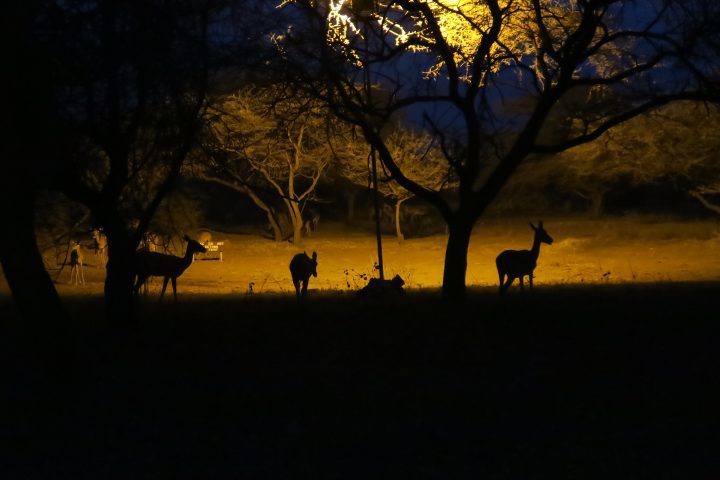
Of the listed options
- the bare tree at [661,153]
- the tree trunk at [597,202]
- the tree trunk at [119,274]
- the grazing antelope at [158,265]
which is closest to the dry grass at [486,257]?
the bare tree at [661,153]

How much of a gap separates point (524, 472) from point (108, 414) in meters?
3.57

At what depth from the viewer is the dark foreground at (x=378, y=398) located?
6.40 metres

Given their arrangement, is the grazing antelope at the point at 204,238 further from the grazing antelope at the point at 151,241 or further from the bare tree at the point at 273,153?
the grazing antelope at the point at 151,241

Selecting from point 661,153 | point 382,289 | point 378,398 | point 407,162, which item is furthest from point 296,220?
point 378,398

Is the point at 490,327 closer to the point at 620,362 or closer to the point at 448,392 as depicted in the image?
the point at 620,362

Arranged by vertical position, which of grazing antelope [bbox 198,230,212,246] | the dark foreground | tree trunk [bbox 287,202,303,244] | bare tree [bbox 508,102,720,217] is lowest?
the dark foreground

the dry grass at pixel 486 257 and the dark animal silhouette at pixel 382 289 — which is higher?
the dry grass at pixel 486 257

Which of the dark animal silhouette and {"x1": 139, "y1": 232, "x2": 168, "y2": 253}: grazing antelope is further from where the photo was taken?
the dark animal silhouette

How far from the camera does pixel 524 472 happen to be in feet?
20.2

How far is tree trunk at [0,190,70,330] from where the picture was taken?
8.16 metres

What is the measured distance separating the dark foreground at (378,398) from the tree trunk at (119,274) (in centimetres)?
35

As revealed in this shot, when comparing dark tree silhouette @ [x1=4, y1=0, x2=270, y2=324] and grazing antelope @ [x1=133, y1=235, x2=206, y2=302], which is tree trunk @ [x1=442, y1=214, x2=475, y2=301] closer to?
dark tree silhouette @ [x1=4, y1=0, x2=270, y2=324]

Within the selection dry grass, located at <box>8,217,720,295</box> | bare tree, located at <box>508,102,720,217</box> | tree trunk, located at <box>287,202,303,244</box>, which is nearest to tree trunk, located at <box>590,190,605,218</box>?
dry grass, located at <box>8,217,720,295</box>

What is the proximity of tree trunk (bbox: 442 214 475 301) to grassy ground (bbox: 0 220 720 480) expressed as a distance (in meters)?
0.77
